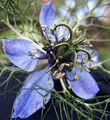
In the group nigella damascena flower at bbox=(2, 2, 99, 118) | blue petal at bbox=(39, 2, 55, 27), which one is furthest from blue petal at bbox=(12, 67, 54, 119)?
blue petal at bbox=(39, 2, 55, 27)

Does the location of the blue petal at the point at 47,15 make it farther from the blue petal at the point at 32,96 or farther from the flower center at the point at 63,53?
the blue petal at the point at 32,96

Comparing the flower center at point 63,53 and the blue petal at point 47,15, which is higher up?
the blue petal at point 47,15

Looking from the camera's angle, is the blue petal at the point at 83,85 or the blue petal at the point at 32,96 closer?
the blue petal at the point at 32,96

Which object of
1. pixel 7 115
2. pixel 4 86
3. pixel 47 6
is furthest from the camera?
pixel 47 6

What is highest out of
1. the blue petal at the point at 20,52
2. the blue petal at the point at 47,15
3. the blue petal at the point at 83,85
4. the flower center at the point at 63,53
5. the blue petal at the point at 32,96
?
the blue petal at the point at 47,15

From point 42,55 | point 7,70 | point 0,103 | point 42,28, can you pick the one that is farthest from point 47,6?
point 0,103

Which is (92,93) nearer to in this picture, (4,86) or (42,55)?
(42,55)

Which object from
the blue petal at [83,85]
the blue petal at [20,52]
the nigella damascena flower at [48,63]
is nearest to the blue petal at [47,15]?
the nigella damascena flower at [48,63]
